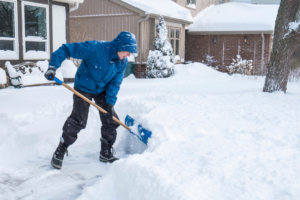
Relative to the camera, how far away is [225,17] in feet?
59.6

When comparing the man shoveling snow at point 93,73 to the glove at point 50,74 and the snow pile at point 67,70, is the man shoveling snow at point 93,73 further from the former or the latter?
the snow pile at point 67,70

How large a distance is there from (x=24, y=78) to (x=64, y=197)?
652 cm

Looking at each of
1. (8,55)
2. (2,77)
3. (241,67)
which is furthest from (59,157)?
(241,67)

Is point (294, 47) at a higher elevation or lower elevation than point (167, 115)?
higher

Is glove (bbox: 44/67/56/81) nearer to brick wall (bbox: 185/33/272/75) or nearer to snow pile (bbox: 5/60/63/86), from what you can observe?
snow pile (bbox: 5/60/63/86)

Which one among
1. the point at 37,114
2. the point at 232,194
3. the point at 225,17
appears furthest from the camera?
the point at 225,17

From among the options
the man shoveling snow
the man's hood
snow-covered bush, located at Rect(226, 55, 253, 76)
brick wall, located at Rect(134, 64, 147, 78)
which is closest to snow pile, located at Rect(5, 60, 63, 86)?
brick wall, located at Rect(134, 64, 147, 78)

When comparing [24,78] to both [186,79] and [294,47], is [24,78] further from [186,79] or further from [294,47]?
[294,47]

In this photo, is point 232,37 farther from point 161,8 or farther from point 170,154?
point 170,154

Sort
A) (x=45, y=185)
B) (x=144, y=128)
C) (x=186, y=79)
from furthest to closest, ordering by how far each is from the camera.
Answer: (x=186, y=79)
(x=144, y=128)
(x=45, y=185)

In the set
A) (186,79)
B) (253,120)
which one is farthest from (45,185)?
(186,79)

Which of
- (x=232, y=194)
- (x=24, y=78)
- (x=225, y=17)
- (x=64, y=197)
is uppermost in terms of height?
(x=225, y=17)

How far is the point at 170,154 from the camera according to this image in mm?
3080

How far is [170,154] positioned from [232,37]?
1574cm
